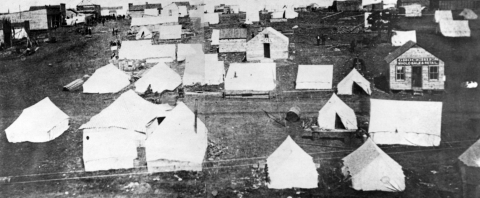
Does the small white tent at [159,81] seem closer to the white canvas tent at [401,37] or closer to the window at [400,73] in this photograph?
Answer: the window at [400,73]

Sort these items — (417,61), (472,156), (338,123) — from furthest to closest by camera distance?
(417,61) < (338,123) < (472,156)

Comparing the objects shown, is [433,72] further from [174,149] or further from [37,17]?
[37,17]

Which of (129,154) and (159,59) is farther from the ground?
(159,59)

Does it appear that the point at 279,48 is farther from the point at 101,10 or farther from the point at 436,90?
the point at 101,10

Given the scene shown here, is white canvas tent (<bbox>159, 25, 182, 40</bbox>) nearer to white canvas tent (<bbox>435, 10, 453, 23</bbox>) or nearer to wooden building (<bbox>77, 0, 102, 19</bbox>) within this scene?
white canvas tent (<bbox>435, 10, 453, 23</bbox>)

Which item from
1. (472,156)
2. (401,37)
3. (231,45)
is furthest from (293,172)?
(401,37)

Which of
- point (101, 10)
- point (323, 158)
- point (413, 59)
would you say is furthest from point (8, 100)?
point (101, 10)
